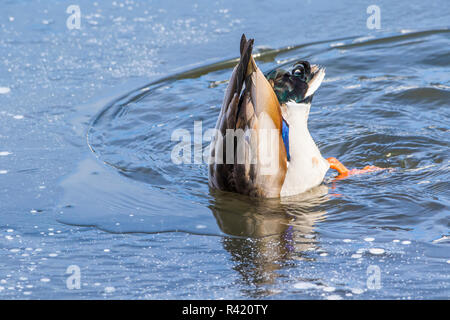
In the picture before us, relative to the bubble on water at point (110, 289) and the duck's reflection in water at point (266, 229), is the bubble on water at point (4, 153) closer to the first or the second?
the duck's reflection in water at point (266, 229)

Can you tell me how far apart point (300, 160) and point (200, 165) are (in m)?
0.97

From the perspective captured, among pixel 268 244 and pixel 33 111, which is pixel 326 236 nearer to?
pixel 268 244

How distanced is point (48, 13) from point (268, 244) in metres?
5.38

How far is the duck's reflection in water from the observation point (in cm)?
394

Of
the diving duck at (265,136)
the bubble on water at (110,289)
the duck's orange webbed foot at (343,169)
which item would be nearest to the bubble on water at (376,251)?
the diving duck at (265,136)

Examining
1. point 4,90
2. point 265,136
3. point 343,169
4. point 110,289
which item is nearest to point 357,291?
point 110,289

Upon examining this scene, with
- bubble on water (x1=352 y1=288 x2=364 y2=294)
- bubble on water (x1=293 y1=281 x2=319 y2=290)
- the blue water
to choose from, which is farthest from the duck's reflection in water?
bubble on water (x1=352 y1=288 x2=364 y2=294)

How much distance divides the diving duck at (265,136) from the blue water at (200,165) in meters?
0.15

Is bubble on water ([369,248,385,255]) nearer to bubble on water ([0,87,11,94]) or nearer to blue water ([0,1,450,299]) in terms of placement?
blue water ([0,1,450,299])

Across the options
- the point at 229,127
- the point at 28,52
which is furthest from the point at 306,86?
the point at 28,52

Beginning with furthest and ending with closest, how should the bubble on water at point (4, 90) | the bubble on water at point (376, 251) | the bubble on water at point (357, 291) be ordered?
1. the bubble on water at point (4, 90)
2. the bubble on water at point (376, 251)
3. the bubble on water at point (357, 291)

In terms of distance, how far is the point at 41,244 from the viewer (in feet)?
14.1

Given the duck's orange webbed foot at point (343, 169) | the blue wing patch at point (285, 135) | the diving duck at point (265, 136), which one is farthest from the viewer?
the duck's orange webbed foot at point (343, 169)

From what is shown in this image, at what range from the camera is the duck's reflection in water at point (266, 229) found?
394 cm
